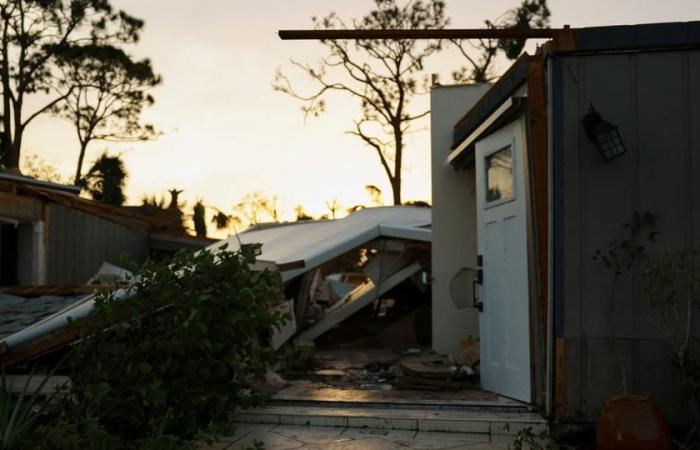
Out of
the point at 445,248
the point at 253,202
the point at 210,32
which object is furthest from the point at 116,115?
the point at 445,248

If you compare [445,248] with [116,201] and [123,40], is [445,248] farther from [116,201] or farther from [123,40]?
[123,40]

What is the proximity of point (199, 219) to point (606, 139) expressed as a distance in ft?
62.2

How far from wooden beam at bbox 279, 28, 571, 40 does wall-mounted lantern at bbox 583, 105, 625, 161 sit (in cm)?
67

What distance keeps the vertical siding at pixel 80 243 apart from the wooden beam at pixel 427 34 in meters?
10.4

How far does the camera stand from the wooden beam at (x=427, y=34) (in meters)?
5.35

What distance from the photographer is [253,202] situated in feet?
112

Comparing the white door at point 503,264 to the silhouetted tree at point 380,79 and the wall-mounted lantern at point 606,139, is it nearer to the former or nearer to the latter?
the wall-mounted lantern at point 606,139

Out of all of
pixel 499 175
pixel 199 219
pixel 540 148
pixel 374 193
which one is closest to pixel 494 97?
pixel 499 175

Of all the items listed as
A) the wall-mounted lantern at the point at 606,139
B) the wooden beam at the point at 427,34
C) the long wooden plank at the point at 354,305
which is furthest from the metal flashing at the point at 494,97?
the long wooden plank at the point at 354,305

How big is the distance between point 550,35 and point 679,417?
2684 mm

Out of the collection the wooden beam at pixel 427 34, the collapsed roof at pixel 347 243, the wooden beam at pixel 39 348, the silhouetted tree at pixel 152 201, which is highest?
the silhouetted tree at pixel 152 201

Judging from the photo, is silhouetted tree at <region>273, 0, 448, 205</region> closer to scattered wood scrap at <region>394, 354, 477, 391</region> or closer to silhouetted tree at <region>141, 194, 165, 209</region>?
silhouetted tree at <region>141, 194, 165, 209</region>

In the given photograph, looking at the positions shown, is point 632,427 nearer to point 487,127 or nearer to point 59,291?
point 487,127

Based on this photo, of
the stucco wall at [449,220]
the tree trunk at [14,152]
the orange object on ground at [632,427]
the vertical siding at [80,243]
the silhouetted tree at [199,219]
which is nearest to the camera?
the orange object on ground at [632,427]
